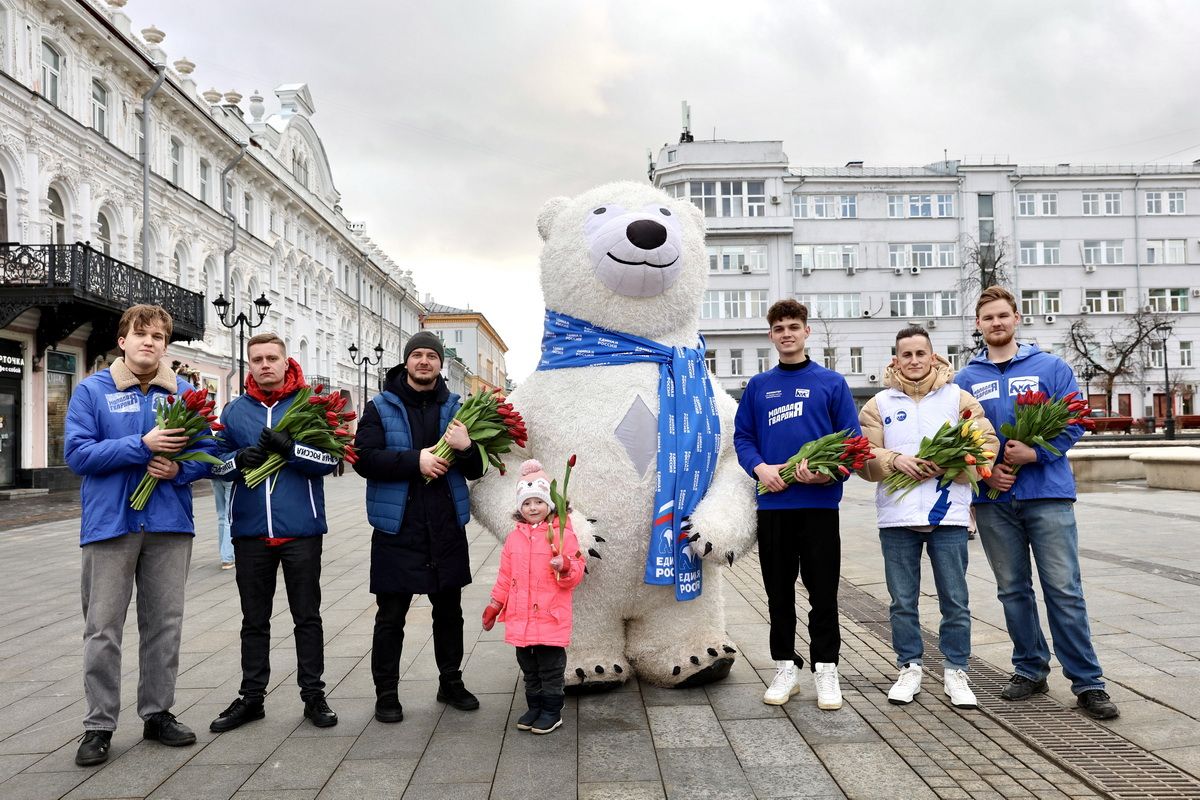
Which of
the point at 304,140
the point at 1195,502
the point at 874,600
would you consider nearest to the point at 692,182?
the point at 304,140

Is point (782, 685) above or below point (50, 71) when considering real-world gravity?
below

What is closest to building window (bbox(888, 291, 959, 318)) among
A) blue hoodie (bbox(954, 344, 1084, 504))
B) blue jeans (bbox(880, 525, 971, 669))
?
blue hoodie (bbox(954, 344, 1084, 504))

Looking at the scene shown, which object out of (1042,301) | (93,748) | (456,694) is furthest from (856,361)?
(93,748)

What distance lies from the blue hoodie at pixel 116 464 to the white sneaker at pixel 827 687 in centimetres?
314

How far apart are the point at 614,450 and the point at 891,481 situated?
1.42 metres

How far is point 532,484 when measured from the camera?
13.3 ft

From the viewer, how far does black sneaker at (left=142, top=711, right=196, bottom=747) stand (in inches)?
150

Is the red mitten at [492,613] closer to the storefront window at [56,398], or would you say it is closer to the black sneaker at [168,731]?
the black sneaker at [168,731]

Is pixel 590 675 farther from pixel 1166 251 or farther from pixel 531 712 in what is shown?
pixel 1166 251

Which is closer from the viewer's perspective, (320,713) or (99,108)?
(320,713)

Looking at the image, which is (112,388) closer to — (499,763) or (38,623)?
(499,763)

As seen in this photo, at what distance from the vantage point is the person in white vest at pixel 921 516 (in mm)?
4184

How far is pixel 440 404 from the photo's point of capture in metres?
4.49

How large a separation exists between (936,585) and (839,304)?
1693 inches
